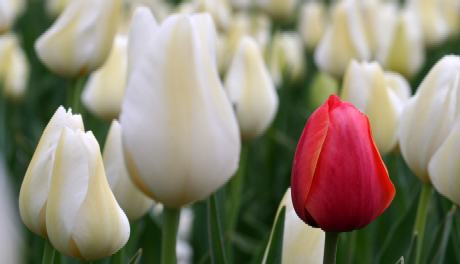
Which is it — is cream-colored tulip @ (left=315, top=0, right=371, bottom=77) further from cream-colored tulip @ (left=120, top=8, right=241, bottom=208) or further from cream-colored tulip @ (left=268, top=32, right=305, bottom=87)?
cream-colored tulip @ (left=120, top=8, right=241, bottom=208)

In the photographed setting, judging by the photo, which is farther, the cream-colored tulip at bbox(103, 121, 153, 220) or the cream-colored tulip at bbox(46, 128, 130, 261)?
the cream-colored tulip at bbox(103, 121, 153, 220)

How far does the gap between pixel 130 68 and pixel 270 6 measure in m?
1.49

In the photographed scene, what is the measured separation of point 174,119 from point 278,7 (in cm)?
160

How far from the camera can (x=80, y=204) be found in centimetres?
77

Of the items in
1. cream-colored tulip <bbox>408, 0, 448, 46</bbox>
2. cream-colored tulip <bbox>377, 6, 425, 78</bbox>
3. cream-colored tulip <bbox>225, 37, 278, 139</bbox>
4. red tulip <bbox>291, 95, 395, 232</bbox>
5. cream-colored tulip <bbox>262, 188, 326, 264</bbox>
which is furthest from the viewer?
cream-colored tulip <bbox>408, 0, 448, 46</bbox>

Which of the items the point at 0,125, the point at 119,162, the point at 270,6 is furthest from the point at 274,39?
the point at 119,162

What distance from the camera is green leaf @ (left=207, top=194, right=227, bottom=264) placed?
0.92 m

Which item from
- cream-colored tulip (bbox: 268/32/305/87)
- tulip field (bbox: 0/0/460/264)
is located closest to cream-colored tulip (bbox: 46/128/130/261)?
tulip field (bbox: 0/0/460/264)

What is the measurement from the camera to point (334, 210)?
0.69m

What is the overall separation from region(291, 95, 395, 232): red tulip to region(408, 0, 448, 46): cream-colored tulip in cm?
181

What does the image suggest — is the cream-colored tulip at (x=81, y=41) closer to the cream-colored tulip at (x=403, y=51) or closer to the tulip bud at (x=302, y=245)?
the tulip bud at (x=302, y=245)

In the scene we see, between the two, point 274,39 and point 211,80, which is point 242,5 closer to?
point 274,39

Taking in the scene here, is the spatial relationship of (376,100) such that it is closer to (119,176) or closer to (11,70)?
(119,176)

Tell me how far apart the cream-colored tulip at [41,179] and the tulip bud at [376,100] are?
1.61 feet
